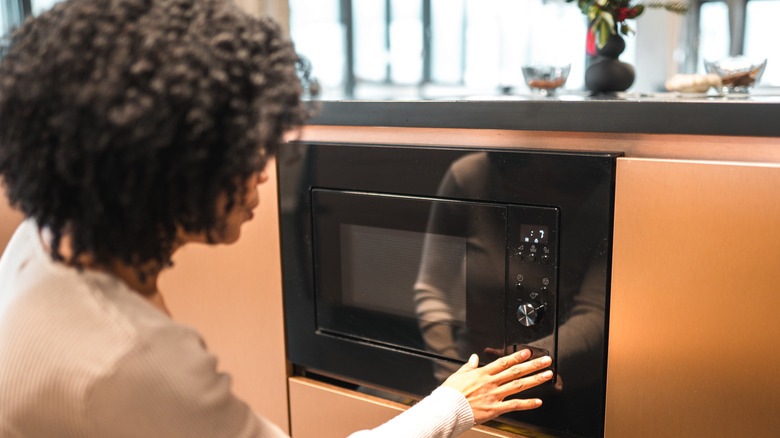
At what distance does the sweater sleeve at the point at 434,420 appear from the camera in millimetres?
806

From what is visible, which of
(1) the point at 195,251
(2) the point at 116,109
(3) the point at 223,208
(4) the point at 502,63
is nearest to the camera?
(2) the point at 116,109

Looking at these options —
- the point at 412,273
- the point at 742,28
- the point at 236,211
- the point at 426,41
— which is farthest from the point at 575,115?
the point at 426,41

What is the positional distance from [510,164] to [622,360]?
11.0 inches

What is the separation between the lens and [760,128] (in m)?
0.74

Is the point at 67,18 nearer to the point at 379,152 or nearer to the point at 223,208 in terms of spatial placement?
the point at 223,208

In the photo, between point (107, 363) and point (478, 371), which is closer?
point (107, 363)

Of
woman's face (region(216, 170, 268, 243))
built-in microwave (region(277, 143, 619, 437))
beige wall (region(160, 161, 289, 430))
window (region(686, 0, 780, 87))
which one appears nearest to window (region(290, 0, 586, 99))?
window (region(686, 0, 780, 87))

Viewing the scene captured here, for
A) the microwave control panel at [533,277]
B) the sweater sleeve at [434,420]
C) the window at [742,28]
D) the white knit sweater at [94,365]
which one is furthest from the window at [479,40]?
the white knit sweater at [94,365]

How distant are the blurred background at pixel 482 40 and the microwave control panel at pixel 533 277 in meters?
1.80

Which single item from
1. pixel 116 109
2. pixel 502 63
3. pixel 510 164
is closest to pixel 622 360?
pixel 510 164

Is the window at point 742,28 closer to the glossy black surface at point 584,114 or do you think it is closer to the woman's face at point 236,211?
the glossy black surface at point 584,114

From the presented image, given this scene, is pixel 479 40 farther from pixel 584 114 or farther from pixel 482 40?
pixel 584 114

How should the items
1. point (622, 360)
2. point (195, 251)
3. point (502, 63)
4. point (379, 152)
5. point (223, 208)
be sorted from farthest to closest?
point (502, 63), point (195, 251), point (379, 152), point (622, 360), point (223, 208)

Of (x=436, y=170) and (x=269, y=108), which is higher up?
(x=269, y=108)
